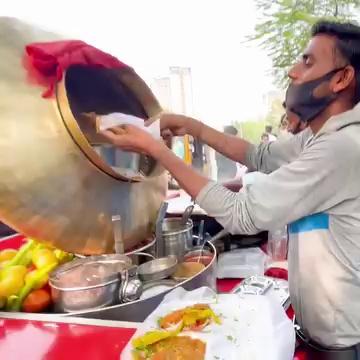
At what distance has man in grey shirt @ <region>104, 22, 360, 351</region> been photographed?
87cm

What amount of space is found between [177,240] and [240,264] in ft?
0.85

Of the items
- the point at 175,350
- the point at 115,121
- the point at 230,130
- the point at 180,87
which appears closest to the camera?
the point at 175,350

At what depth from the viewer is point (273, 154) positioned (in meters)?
1.36

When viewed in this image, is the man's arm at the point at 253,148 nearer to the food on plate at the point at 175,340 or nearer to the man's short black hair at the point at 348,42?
the man's short black hair at the point at 348,42

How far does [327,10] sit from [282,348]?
2335mm

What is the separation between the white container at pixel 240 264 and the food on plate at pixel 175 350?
24.1 inches

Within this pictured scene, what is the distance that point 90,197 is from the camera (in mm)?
841

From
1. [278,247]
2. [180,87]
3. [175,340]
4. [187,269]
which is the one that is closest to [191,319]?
[175,340]

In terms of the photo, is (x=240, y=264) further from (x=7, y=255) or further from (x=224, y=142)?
(x=7, y=255)

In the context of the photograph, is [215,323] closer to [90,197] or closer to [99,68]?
[90,197]

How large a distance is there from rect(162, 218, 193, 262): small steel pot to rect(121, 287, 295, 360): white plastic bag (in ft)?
0.99

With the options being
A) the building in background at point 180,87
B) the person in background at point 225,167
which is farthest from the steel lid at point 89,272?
the building in background at point 180,87

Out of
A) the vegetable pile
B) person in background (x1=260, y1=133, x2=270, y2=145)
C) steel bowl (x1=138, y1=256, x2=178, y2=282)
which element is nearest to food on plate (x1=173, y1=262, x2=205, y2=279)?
steel bowl (x1=138, y1=256, x2=178, y2=282)

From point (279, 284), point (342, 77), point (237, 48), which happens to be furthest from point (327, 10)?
point (279, 284)
